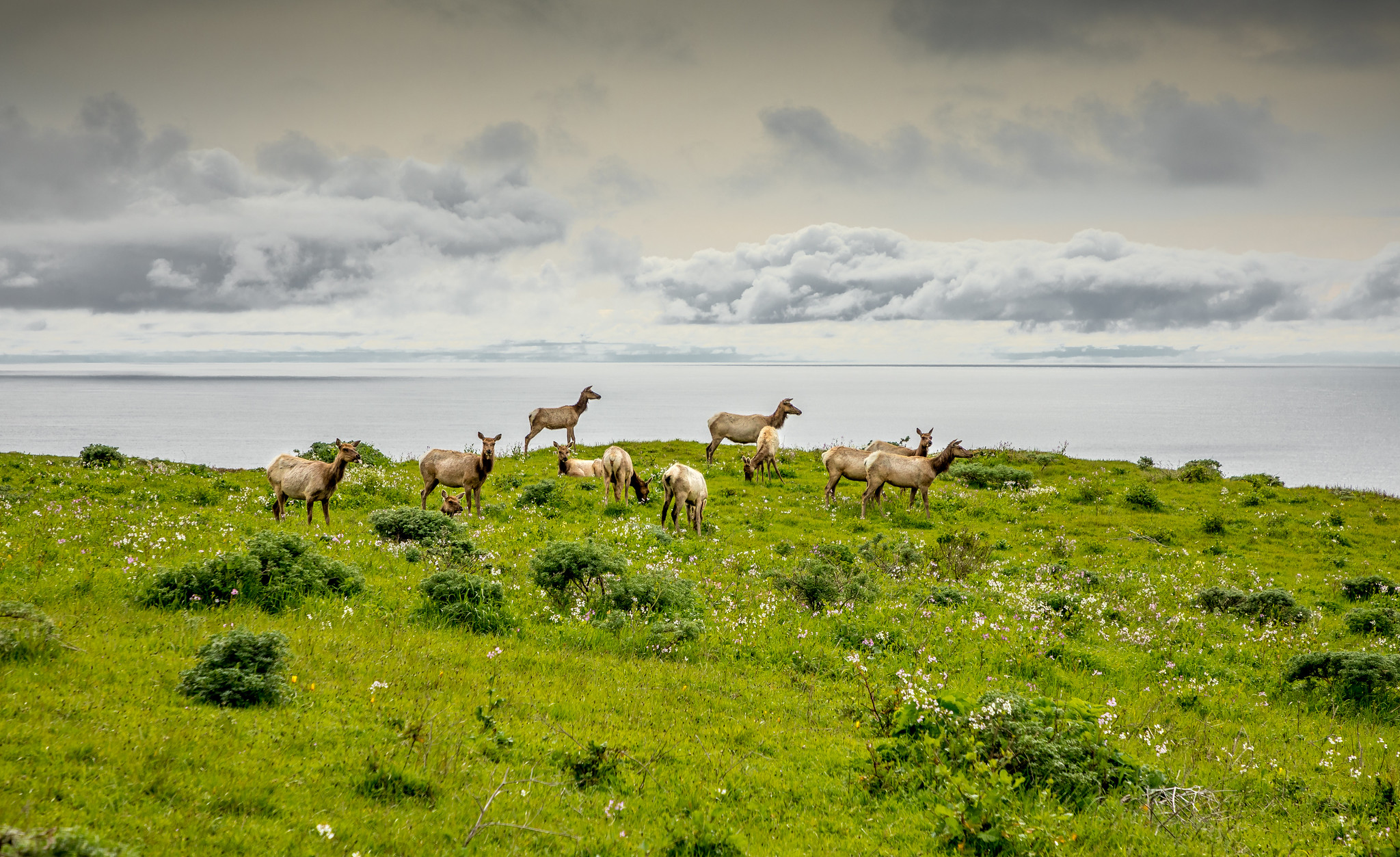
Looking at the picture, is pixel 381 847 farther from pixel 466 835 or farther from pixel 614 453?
pixel 614 453

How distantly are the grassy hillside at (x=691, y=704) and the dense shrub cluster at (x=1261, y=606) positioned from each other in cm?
9

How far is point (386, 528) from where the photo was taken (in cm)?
1645

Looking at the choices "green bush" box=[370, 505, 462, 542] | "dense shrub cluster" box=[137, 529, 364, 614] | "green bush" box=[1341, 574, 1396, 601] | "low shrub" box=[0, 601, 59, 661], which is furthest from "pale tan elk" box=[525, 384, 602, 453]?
"green bush" box=[1341, 574, 1396, 601]

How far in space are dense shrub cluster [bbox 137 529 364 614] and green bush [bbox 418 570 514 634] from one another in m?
1.40

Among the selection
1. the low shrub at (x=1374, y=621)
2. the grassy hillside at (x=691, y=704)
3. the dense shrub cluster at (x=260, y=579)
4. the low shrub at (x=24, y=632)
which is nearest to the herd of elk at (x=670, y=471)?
the grassy hillside at (x=691, y=704)

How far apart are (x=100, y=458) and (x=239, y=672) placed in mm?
23827

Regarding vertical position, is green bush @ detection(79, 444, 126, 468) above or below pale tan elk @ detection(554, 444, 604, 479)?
above

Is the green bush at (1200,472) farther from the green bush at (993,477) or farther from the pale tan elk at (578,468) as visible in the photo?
the pale tan elk at (578,468)

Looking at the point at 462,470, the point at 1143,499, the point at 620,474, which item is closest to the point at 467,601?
the point at 462,470

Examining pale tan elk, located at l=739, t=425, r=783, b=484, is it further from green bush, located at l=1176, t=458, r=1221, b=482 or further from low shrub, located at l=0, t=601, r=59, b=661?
low shrub, located at l=0, t=601, r=59, b=661

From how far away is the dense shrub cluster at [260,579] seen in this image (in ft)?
34.1

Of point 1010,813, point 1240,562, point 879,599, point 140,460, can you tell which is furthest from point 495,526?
point 1240,562

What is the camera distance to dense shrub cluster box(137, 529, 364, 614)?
1040 centimetres

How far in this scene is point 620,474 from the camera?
80.7ft
